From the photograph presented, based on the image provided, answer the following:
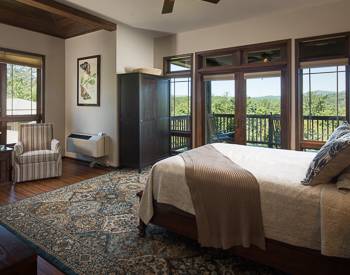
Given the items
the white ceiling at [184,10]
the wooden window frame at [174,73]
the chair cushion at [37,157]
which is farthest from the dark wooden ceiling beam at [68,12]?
the chair cushion at [37,157]

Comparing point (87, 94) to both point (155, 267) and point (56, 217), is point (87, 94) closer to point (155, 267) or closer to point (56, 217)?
point (56, 217)

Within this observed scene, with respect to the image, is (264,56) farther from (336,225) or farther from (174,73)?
(336,225)

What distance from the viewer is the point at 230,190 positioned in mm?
1963

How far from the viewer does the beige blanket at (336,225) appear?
1.54 m

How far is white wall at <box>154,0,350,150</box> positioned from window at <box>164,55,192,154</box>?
238mm

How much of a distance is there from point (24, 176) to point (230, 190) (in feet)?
12.0

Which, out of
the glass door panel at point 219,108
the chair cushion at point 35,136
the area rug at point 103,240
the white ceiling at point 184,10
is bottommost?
the area rug at point 103,240

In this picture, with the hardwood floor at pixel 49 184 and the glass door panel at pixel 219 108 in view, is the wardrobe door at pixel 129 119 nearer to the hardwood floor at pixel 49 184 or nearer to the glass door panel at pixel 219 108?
the hardwood floor at pixel 49 184

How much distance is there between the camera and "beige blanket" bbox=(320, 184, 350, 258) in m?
1.54

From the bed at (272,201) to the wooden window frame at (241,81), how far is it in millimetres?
1863

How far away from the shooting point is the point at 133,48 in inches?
217

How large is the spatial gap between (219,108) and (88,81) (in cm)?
291

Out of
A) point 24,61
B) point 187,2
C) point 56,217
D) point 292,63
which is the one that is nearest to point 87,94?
point 24,61

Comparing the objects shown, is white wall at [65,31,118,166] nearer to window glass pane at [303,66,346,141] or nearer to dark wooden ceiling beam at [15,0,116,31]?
dark wooden ceiling beam at [15,0,116,31]
